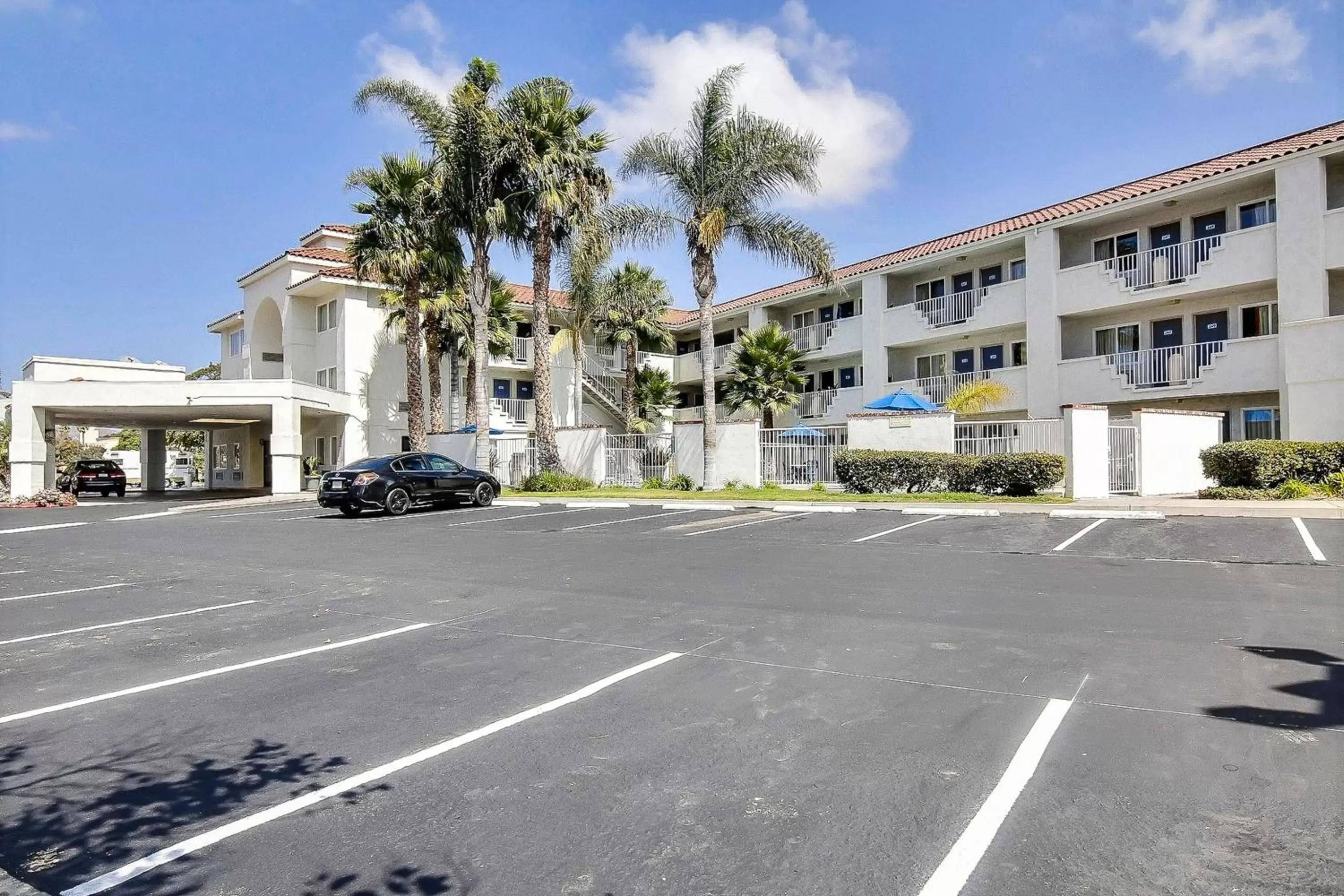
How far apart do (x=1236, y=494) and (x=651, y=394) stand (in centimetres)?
2579

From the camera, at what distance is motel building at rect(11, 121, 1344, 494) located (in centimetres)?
2206

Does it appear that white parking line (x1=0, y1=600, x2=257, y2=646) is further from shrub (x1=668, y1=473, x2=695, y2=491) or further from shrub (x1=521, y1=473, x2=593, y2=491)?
shrub (x1=668, y1=473, x2=695, y2=491)

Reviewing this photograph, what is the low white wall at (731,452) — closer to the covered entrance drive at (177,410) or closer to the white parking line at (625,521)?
the white parking line at (625,521)

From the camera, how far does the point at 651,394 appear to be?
40.2 metres

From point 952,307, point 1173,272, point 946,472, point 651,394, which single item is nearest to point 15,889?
point 946,472

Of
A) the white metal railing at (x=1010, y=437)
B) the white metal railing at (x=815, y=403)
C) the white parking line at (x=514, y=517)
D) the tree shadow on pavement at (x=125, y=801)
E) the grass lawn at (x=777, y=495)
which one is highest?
the white metal railing at (x=815, y=403)

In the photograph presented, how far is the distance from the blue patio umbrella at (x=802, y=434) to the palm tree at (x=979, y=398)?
4.97 metres

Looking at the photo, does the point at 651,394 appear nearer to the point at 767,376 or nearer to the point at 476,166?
the point at 767,376

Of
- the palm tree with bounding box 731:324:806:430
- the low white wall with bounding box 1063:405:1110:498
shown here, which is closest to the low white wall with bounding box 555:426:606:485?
the palm tree with bounding box 731:324:806:430

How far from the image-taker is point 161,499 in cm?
3328

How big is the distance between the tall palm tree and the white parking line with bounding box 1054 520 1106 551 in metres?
24.8

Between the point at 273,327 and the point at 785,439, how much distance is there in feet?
93.9

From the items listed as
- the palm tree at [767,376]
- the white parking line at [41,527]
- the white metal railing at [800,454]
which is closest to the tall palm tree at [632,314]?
the palm tree at [767,376]

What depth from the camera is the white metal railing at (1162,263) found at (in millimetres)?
23969
